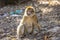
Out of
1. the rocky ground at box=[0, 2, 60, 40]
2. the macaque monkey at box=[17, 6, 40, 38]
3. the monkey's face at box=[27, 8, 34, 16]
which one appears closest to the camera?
the monkey's face at box=[27, 8, 34, 16]

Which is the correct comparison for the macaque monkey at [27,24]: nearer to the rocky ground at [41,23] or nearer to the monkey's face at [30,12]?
the monkey's face at [30,12]

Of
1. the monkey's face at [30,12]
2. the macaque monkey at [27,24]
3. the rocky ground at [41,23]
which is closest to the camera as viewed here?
the monkey's face at [30,12]

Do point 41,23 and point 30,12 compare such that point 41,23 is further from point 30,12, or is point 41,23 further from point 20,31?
point 30,12

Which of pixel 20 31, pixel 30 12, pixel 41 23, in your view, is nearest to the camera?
pixel 30 12

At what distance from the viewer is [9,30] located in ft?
24.3

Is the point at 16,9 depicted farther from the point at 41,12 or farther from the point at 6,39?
the point at 6,39

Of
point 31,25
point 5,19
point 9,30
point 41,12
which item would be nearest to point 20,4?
point 41,12

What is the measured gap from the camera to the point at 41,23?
8312 millimetres

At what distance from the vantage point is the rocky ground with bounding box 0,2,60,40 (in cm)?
672

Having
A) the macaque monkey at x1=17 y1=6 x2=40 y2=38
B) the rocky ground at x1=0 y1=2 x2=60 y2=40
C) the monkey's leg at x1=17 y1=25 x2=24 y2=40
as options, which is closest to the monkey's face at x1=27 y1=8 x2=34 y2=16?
the macaque monkey at x1=17 y1=6 x2=40 y2=38

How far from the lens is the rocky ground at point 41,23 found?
672cm

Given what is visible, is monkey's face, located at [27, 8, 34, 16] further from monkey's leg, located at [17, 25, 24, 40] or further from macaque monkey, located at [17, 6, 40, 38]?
monkey's leg, located at [17, 25, 24, 40]

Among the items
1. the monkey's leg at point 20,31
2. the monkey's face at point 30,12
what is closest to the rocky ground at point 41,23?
the monkey's leg at point 20,31

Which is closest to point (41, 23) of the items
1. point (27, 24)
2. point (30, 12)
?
point (27, 24)
